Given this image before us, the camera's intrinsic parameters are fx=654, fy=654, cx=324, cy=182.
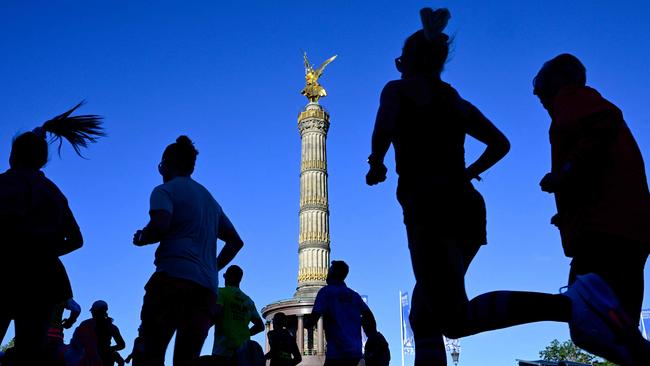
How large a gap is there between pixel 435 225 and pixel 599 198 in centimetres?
64

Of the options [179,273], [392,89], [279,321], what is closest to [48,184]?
[179,273]

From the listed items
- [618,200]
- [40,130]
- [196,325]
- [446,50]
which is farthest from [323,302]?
[618,200]

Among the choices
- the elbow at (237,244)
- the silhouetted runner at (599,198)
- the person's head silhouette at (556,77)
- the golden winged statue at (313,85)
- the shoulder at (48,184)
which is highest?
the golden winged statue at (313,85)

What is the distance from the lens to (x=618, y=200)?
2531 millimetres

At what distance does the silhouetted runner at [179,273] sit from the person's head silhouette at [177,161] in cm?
13

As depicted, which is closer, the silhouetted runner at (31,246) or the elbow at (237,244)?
the silhouetted runner at (31,246)

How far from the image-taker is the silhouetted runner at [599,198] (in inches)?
96.1

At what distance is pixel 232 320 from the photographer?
5.69m

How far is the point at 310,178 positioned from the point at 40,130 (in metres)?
26.5

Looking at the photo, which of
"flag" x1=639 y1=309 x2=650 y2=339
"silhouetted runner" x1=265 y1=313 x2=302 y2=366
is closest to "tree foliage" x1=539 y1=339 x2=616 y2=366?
"flag" x1=639 y1=309 x2=650 y2=339

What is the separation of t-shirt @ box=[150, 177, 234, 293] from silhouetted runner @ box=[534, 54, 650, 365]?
6.55 ft

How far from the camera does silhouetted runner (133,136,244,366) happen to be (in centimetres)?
361

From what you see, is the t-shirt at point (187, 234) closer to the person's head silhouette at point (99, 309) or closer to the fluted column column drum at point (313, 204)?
the person's head silhouette at point (99, 309)

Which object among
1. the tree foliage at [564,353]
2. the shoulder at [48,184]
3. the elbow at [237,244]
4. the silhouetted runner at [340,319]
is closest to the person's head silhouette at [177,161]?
the elbow at [237,244]
